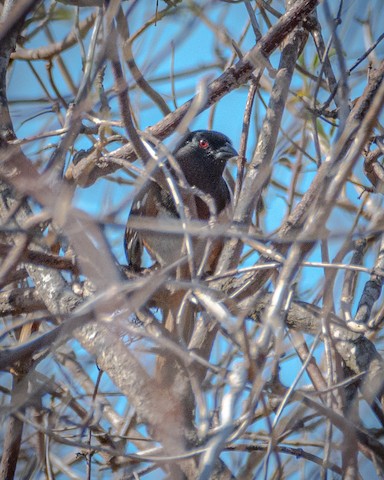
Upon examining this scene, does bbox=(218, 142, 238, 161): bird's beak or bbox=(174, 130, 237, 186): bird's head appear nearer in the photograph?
bbox=(218, 142, 238, 161): bird's beak

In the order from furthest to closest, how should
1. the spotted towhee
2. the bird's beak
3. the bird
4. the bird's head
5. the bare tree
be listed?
the bird's head
the bird's beak
the spotted towhee
the bird
the bare tree

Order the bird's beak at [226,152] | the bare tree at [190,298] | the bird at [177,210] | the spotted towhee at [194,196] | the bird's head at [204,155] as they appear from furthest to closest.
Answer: the bird's head at [204,155]
the bird's beak at [226,152]
the spotted towhee at [194,196]
the bird at [177,210]
the bare tree at [190,298]

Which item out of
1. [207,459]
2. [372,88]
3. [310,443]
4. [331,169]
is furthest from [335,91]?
[207,459]

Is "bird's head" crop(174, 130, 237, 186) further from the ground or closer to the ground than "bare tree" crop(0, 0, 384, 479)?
further from the ground

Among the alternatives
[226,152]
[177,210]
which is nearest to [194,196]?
[226,152]

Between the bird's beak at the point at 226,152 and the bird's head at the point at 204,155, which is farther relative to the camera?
the bird's head at the point at 204,155

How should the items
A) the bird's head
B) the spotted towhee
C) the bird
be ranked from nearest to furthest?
1. the bird
2. the spotted towhee
3. the bird's head

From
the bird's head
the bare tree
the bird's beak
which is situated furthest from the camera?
the bird's head

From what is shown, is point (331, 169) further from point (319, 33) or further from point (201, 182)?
point (201, 182)

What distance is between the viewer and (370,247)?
12.3 ft

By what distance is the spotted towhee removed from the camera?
14.0ft

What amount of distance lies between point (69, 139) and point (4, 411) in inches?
33.0

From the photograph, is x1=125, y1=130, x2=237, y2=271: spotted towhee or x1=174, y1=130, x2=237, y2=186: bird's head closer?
x1=125, y1=130, x2=237, y2=271: spotted towhee

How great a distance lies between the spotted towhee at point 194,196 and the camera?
426 centimetres
